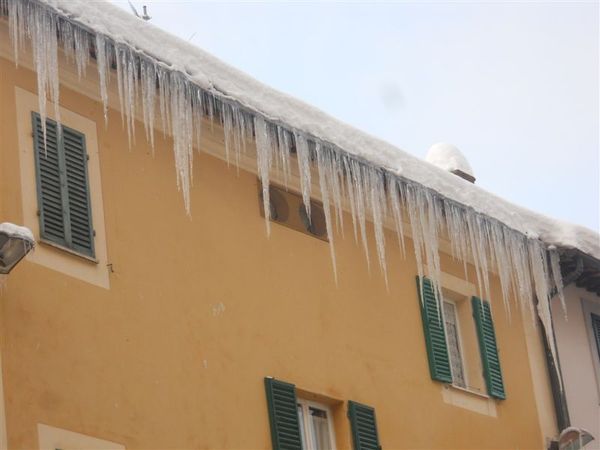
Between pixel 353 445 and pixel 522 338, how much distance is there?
10.4 feet

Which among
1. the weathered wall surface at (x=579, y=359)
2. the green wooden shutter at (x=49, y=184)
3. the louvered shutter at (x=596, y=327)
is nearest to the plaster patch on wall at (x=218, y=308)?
the green wooden shutter at (x=49, y=184)

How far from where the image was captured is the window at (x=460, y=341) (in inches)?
643

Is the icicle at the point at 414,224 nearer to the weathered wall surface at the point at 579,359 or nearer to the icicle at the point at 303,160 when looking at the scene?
the icicle at the point at 303,160

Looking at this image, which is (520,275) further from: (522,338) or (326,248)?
(326,248)

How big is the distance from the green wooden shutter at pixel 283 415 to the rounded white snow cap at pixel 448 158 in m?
5.93

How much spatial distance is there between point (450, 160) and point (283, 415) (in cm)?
634

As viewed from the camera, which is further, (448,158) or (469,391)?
(448,158)

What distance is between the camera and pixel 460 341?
16938 mm

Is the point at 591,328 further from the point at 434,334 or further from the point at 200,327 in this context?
the point at 200,327

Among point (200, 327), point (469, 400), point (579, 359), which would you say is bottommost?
point (200, 327)

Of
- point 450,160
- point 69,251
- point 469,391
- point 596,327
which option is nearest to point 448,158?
point 450,160

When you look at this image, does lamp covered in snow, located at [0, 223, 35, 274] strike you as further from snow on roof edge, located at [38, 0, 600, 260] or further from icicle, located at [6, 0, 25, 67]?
snow on roof edge, located at [38, 0, 600, 260]

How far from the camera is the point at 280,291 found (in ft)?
49.4

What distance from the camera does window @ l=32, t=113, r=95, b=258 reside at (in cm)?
1333
